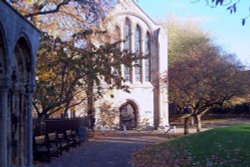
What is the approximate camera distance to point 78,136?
2667 centimetres

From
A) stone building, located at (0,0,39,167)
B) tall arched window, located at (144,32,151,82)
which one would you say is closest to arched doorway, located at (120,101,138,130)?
tall arched window, located at (144,32,151,82)

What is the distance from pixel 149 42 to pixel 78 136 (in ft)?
78.4

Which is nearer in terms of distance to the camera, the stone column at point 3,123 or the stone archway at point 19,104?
the stone column at point 3,123

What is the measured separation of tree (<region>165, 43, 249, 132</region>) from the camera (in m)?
31.8

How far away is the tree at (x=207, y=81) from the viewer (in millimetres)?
31812

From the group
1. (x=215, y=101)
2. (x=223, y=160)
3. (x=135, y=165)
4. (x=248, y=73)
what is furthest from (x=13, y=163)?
(x=248, y=73)

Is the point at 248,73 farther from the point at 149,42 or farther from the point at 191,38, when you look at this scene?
the point at 191,38

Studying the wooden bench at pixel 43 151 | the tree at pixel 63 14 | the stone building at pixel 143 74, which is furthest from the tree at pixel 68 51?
the stone building at pixel 143 74

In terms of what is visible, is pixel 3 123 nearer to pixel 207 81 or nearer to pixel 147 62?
pixel 207 81

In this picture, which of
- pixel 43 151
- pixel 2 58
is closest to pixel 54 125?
pixel 43 151

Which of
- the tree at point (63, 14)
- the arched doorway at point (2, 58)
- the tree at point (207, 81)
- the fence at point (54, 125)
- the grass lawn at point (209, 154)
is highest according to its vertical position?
the tree at point (63, 14)

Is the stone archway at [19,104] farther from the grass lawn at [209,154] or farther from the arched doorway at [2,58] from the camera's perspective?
the grass lawn at [209,154]

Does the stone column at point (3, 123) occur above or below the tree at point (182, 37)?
below

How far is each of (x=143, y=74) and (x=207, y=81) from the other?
16051mm
